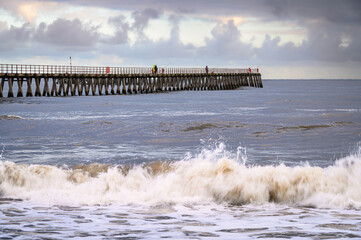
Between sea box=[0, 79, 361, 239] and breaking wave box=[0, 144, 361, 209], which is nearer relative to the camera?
sea box=[0, 79, 361, 239]

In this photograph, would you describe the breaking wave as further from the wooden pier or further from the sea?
the wooden pier

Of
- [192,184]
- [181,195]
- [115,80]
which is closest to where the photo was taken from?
[181,195]

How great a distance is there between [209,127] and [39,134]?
6.12m

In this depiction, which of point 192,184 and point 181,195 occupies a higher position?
point 192,184

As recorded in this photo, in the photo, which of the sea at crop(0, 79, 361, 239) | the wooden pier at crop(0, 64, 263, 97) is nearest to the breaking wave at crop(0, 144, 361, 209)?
the sea at crop(0, 79, 361, 239)

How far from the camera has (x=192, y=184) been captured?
8617 mm

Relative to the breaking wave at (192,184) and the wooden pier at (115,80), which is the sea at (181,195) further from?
the wooden pier at (115,80)

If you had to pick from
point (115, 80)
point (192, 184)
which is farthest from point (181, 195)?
point (115, 80)

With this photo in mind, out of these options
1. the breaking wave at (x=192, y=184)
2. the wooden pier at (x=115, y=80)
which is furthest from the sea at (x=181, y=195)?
the wooden pier at (x=115, y=80)

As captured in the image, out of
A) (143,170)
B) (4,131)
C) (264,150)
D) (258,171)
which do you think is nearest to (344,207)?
(258,171)

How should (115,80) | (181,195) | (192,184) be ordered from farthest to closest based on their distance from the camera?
(115,80) < (192,184) < (181,195)

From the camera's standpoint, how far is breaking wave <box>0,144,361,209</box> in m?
8.05

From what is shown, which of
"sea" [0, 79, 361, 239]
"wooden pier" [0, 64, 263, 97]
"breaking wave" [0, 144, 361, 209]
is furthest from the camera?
"wooden pier" [0, 64, 263, 97]

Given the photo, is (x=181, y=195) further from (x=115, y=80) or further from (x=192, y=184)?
(x=115, y=80)
